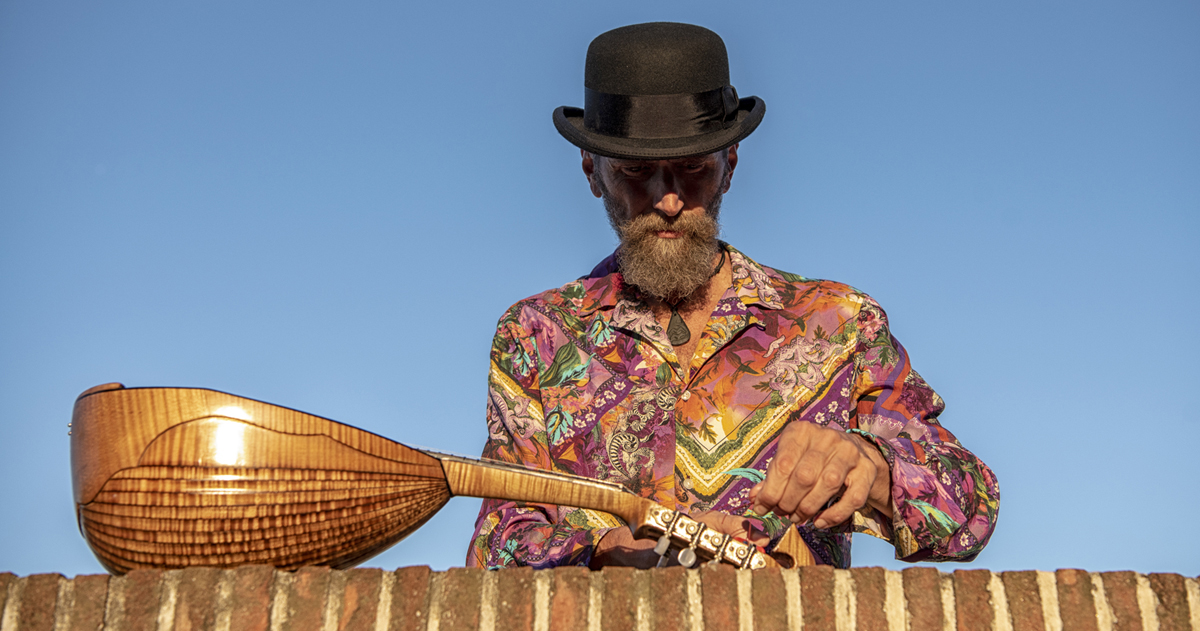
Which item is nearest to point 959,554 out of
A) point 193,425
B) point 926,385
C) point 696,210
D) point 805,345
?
point 926,385

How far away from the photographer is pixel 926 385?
8.68 ft

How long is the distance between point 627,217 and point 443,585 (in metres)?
1.70

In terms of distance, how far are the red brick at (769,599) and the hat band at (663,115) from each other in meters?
1.55

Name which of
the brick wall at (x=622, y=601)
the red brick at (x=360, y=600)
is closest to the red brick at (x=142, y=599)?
the brick wall at (x=622, y=601)

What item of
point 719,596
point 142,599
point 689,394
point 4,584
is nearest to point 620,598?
point 719,596

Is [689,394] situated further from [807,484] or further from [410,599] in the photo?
[410,599]

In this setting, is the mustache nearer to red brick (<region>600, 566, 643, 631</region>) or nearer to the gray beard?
the gray beard

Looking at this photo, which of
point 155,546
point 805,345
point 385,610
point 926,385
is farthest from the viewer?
point 805,345

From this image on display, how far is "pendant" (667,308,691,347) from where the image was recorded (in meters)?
2.97

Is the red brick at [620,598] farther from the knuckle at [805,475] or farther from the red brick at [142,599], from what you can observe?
the red brick at [142,599]

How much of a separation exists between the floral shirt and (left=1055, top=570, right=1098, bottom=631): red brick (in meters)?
0.90

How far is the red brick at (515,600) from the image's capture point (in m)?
1.44

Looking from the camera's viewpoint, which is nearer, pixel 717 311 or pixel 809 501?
pixel 809 501

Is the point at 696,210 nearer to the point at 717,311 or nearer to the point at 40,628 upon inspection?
the point at 717,311
